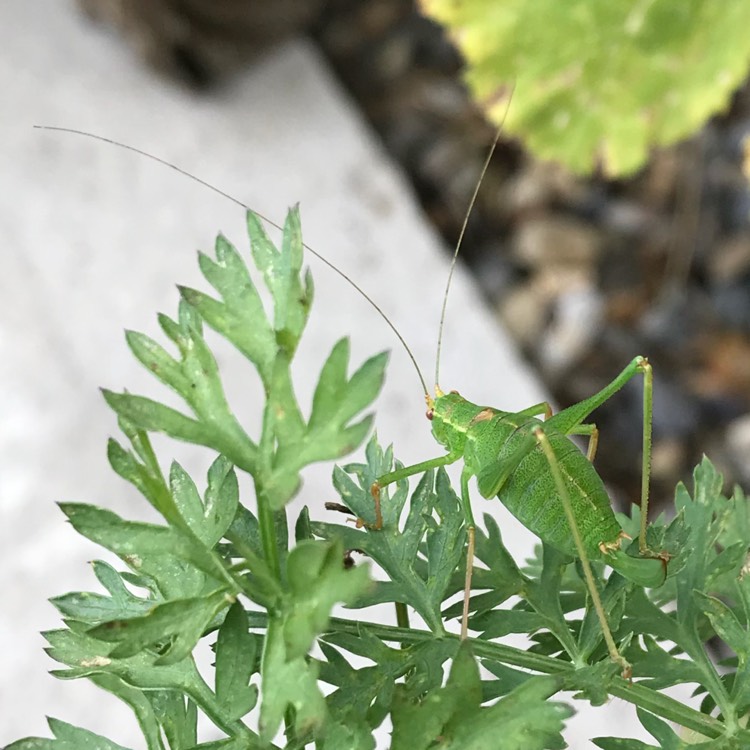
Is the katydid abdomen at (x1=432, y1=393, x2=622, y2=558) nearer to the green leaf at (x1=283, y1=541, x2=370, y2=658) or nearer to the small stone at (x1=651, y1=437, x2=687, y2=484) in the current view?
the green leaf at (x1=283, y1=541, x2=370, y2=658)

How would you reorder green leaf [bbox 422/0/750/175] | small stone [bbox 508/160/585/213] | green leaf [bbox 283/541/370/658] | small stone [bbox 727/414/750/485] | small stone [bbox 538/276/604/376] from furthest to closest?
small stone [bbox 508/160/585/213]
small stone [bbox 538/276/604/376]
small stone [bbox 727/414/750/485]
green leaf [bbox 422/0/750/175]
green leaf [bbox 283/541/370/658]

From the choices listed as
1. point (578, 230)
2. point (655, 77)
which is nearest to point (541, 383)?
point (578, 230)

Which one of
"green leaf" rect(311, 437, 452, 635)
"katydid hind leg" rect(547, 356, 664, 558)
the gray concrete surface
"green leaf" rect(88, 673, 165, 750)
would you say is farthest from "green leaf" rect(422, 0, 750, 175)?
"green leaf" rect(88, 673, 165, 750)

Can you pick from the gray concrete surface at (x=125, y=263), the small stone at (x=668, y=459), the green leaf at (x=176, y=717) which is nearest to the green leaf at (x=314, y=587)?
the green leaf at (x=176, y=717)

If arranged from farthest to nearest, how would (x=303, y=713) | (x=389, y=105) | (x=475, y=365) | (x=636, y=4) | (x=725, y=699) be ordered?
(x=389, y=105) → (x=475, y=365) → (x=636, y=4) → (x=725, y=699) → (x=303, y=713)

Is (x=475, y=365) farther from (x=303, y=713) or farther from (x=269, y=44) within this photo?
(x=303, y=713)

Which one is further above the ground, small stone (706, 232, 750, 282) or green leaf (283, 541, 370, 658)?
small stone (706, 232, 750, 282)

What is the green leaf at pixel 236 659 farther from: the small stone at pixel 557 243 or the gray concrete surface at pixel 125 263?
the small stone at pixel 557 243
